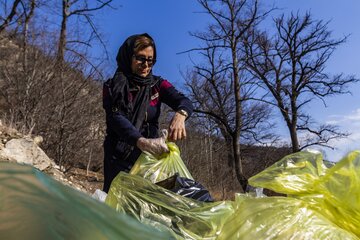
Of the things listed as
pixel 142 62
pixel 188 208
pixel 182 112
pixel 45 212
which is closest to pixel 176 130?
pixel 182 112

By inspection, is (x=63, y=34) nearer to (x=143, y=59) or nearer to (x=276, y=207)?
(x=143, y=59)

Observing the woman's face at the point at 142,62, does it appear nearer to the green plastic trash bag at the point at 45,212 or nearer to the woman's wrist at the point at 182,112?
the woman's wrist at the point at 182,112

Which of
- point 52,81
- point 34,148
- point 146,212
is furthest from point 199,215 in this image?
point 52,81

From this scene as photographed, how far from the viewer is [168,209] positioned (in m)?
1.18

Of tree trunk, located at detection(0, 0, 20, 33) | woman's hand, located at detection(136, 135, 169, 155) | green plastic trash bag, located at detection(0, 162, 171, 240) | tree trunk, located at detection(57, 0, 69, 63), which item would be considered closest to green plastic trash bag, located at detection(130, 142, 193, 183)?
woman's hand, located at detection(136, 135, 169, 155)

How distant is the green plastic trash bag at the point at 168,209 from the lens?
1.08 meters

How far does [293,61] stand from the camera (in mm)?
18844

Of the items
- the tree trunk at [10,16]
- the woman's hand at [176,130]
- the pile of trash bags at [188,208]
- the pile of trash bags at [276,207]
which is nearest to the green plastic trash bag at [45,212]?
the pile of trash bags at [188,208]

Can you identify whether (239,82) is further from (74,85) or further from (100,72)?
(74,85)

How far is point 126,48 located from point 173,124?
1.64 feet

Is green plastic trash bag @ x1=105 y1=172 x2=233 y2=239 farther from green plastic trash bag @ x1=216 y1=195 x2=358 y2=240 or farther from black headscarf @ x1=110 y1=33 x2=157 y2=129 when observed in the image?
black headscarf @ x1=110 y1=33 x2=157 y2=129

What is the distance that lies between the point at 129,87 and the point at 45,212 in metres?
1.65

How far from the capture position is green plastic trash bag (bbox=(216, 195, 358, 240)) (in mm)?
1002

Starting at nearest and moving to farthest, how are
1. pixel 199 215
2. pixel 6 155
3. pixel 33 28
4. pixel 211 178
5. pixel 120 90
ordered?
pixel 199 215 < pixel 120 90 < pixel 6 155 < pixel 33 28 < pixel 211 178
